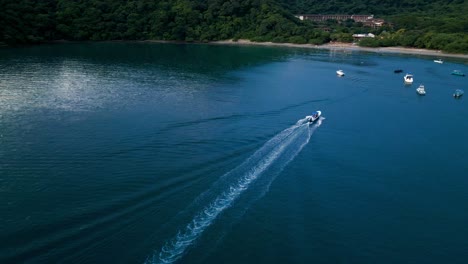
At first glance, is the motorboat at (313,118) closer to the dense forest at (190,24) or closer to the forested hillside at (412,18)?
the dense forest at (190,24)

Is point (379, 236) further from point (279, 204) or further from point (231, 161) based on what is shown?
point (231, 161)

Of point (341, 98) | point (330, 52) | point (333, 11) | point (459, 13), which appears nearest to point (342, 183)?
point (341, 98)

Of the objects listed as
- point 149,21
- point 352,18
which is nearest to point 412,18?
point 352,18

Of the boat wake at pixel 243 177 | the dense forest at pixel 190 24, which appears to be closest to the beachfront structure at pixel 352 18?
the dense forest at pixel 190 24

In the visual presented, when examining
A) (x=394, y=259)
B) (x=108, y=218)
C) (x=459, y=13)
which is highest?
(x=459, y=13)

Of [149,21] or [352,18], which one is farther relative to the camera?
[352,18]

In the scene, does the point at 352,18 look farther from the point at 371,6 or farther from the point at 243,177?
the point at 243,177
